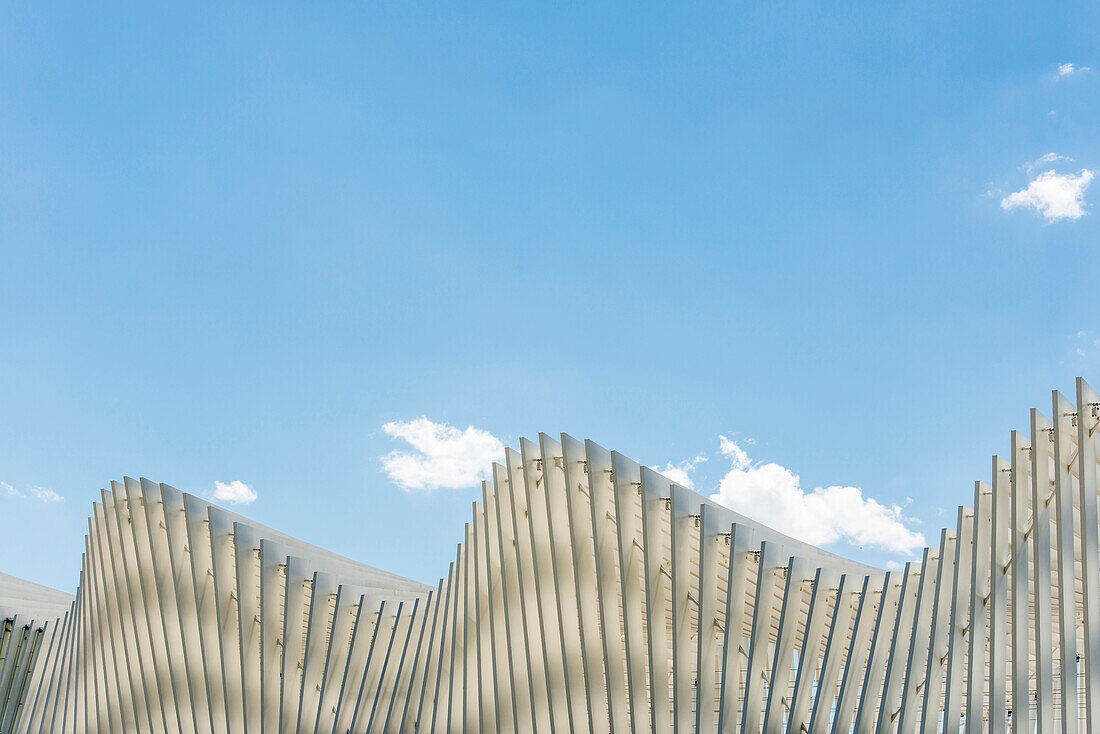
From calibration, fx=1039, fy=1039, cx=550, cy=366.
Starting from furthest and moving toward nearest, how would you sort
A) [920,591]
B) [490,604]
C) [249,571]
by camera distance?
[249,571] < [490,604] < [920,591]

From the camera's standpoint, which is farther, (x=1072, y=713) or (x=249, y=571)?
(x=249, y=571)

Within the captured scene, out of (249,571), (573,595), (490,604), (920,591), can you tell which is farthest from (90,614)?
(920,591)

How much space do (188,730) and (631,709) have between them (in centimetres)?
1215

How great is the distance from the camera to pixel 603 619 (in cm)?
1908

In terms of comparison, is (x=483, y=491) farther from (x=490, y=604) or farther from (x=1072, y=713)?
(x=1072, y=713)

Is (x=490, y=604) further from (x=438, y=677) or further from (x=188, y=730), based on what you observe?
(x=188, y=730)

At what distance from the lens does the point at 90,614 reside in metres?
30.8

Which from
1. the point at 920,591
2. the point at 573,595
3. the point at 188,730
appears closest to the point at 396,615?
the point at 573,595

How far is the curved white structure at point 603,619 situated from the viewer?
1482cm

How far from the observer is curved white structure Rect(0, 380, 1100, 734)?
14.8 metres

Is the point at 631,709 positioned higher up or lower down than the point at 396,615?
lower down

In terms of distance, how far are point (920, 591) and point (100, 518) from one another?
2354 cm

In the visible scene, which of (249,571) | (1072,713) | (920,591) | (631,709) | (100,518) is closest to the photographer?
(1072,713)

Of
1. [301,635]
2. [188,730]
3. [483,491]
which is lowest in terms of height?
[188,730]
